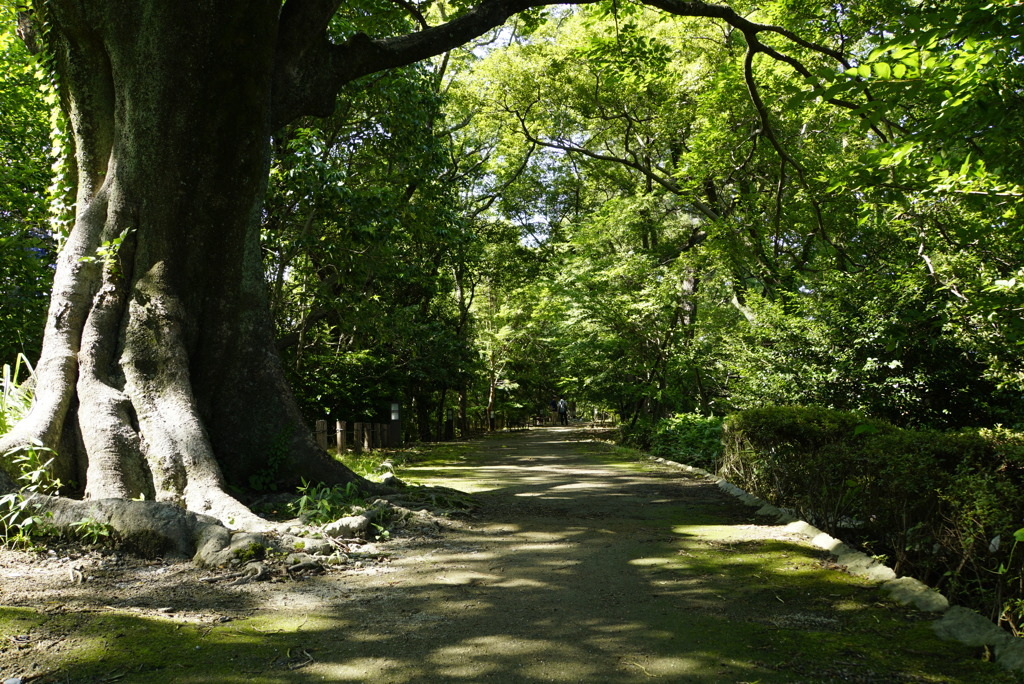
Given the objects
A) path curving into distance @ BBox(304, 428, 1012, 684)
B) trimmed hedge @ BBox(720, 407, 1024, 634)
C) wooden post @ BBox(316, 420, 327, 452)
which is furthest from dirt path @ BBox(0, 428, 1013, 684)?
wooden post @ BBox(316, 420, 327, 452)

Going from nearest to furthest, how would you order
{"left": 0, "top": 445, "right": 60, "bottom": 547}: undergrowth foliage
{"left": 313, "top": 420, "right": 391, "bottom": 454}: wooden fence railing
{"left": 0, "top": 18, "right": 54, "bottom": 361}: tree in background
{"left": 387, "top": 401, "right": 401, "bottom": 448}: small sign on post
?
{"left": 0, "top": 445, "right": 60, "bottom": 547}: undergrowth foliage, {"left": 0, "top": 18, "right": 54, "bottom": 361}: tree in background, {"left": 313, "top": 420, "right": 391, "bottom": 454}: wooden fence railing, {"left": 387, "top": 401, "right": 401, "bottom": 448}: small sign on post

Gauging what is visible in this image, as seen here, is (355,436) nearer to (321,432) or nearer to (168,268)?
(321,432)

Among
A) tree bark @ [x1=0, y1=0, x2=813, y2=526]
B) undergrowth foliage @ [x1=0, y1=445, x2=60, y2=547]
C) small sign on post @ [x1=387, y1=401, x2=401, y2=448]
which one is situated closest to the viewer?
undergrowth foliage @ [x1=0, y1=445, x2=60, y2=547]

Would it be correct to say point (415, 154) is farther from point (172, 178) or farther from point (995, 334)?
point (995, 334)

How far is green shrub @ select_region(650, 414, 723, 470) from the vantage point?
13.0 m

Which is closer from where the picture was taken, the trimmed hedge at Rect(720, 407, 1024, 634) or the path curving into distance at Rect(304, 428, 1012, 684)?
the path curving into distance at Rect(304, 428, 1012, 684)

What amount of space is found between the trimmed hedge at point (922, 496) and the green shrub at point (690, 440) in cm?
420

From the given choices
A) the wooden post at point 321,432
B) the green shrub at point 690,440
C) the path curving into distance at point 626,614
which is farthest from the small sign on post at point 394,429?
the path curving into distance at point 626,614

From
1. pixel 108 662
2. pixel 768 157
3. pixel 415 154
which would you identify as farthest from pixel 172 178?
pixel 768 157

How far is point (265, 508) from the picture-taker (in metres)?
6.34

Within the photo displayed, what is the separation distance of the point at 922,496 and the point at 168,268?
6732mm

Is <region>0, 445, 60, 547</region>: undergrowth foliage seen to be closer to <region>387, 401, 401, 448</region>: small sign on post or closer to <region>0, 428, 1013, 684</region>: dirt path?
<region>0, 428, 1013, 684</region>: dirt path

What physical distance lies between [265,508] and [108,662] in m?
3.35

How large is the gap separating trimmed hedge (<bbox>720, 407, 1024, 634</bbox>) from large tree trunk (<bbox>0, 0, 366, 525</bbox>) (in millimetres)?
4885
